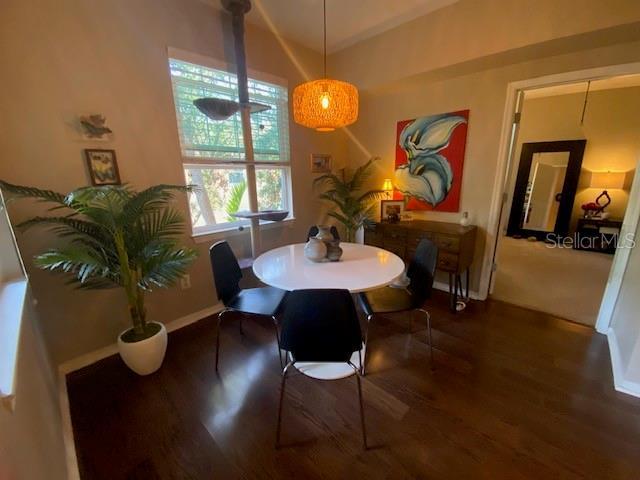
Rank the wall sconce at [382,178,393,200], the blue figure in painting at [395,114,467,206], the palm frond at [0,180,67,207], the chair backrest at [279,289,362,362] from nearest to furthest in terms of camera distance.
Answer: the chair backrest at [279,289,362,362] < the palm frond at [0,180,67,207] < the blue figure in painting at [395,114,467,206] < the wall sconce at [382,178,393,200]

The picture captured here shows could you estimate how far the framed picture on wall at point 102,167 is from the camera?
1.80 m

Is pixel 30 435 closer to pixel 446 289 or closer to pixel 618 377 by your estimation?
pixel 618 377

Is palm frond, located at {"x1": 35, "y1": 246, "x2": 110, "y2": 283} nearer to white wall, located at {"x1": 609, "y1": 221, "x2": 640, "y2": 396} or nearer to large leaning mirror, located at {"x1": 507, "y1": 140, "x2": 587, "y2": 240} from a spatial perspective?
white wall, located at {"x1": 609, "y1": 221, "x2": 640, "y2": 396}

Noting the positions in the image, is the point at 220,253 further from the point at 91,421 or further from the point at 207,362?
the point at 91,421

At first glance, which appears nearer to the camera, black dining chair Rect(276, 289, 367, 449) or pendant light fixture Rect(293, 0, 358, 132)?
black dining chair Rect(276, 289, 367, 449)

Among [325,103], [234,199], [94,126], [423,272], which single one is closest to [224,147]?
[234,199]

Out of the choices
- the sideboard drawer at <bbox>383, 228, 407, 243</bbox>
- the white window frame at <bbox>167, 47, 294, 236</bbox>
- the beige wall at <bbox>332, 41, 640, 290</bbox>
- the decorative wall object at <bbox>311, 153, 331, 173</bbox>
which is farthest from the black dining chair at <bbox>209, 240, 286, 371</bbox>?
the beige wall at <bbox>332, 41, 640, 290</bbox>

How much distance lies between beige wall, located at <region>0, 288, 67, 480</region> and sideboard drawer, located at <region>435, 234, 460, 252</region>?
9.01ft

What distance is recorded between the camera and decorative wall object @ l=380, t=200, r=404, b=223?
10.1ft

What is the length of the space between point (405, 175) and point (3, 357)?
3.23 m

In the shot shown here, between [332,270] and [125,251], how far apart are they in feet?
4.20

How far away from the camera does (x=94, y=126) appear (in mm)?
1769

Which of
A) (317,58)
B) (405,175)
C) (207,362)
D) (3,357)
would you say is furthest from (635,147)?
(3,357)

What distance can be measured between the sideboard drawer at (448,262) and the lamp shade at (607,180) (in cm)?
423
